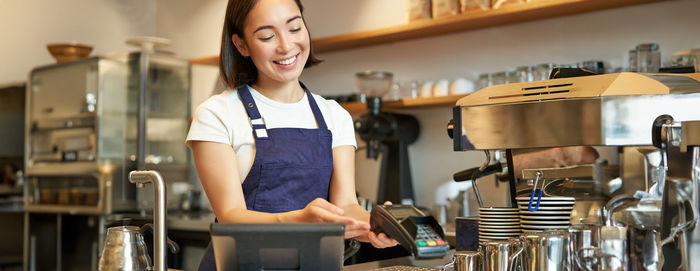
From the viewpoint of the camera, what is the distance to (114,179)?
14.5ft

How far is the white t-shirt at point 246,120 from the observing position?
5.28 ft

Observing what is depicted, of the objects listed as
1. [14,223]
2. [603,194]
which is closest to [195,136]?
[603,194]

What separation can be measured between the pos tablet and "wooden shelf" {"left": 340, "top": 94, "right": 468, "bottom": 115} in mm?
2168

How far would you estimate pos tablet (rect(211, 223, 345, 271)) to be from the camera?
1.08 meters

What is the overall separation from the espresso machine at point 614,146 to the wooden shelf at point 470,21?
1443 mm

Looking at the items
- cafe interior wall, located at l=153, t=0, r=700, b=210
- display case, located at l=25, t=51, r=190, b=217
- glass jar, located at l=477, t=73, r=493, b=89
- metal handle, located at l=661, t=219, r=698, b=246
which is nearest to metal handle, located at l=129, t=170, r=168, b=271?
metal handle, located at l=661, t=219, r=698, b=246

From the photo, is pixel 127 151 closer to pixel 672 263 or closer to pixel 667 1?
pixel 667 1

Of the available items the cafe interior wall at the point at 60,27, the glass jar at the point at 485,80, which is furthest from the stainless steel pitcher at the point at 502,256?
the cafe interior wall at the point at 60,27

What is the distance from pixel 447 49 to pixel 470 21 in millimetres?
393

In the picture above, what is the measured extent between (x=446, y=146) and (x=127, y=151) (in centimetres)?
206

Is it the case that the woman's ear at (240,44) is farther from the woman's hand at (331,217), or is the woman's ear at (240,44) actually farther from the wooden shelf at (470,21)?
the wooden shelf at (470,21)

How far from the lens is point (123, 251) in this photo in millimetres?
1332

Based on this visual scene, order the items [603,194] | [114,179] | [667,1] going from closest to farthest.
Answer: [603,194] → [667,1] → [114,179]

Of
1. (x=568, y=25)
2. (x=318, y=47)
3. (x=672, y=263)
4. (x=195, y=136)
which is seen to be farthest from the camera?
(x=318, y=47)
